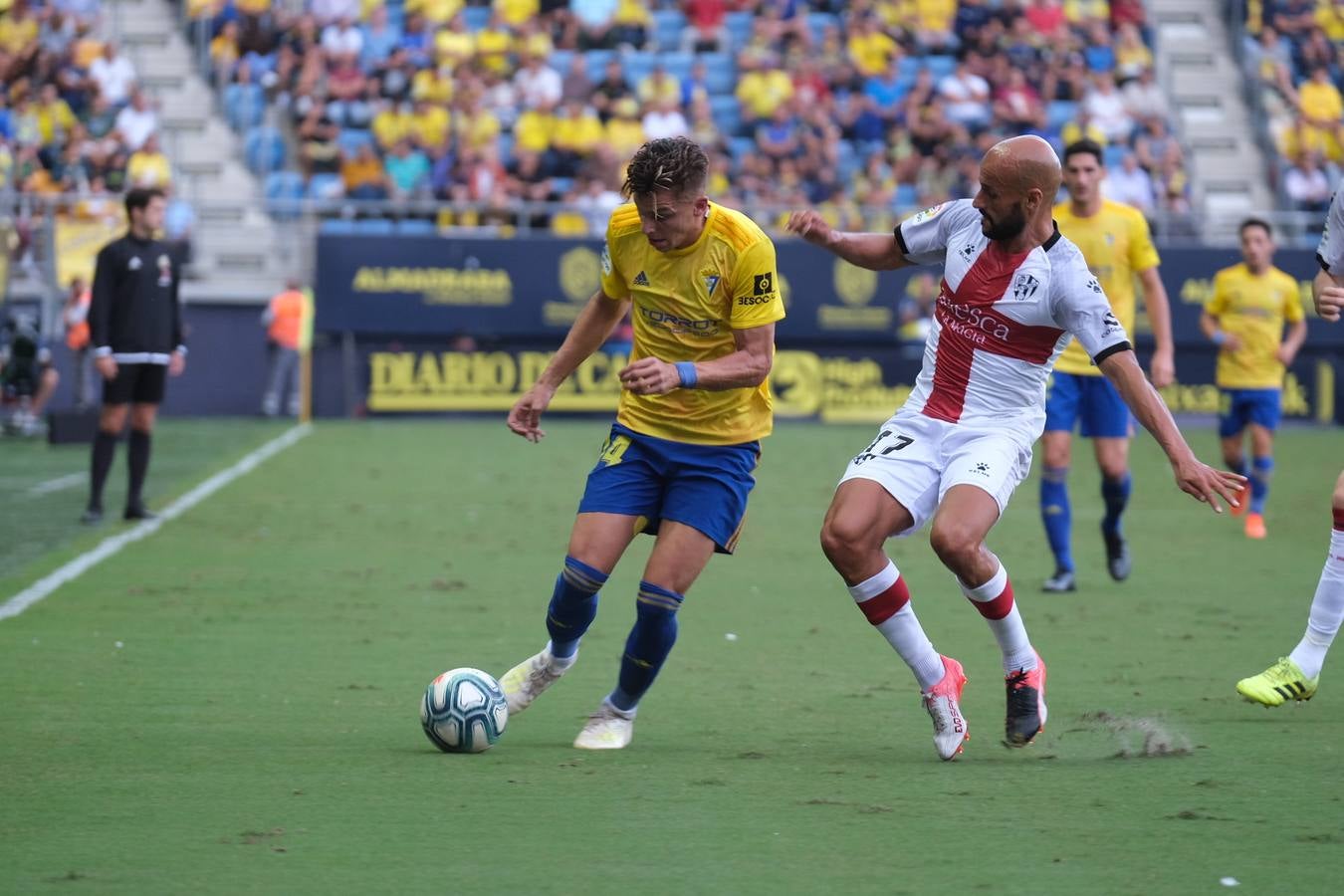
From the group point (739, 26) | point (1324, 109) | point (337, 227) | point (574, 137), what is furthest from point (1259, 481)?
point (739, 26)

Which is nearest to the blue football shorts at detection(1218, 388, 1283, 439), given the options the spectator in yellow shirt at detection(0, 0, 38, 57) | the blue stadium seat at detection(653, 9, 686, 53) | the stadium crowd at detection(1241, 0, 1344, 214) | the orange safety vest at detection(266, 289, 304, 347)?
the orange safety vest at detection(266, 289, 304, 347)

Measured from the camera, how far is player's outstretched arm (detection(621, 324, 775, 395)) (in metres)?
5.77

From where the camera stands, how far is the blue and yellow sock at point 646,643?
6.21m

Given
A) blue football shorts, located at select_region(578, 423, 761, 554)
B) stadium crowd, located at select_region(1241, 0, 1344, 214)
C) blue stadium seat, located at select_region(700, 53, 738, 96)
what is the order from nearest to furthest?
blue football shorts, located at select_region(578, 423, 761, 554), stadium crowd, located at select_region(1241, 0, 1344, 214), blue stadium seat, located at select_region(700, 53, 738, 96)

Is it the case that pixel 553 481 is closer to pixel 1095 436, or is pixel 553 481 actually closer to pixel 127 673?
pixel 1095 436

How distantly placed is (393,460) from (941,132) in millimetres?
12138

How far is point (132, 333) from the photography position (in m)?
13.1

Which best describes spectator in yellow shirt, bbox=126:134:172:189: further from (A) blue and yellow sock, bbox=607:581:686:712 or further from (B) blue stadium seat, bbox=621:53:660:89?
(A) blue and yellow sock, bbox=607:581:686:712

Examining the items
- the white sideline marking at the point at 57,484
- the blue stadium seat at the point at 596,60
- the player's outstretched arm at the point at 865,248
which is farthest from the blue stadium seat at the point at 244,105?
the player's outstretched arm at the point at 865,248

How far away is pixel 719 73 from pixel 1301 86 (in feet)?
31.1

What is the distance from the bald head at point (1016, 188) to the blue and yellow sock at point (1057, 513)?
4486mm

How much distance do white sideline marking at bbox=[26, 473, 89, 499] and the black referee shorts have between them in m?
2.25

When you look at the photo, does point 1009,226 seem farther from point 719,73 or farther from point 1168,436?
point 719,73

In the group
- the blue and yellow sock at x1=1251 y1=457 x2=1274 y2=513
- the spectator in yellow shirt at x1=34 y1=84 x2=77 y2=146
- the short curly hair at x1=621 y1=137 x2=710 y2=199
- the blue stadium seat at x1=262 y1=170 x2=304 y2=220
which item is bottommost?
the blue stadium seat at x1=262 y1=170 x2=304 y2=220
